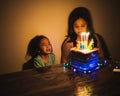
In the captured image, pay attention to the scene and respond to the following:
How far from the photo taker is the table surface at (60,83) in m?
1.46

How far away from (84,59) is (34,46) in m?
1.02

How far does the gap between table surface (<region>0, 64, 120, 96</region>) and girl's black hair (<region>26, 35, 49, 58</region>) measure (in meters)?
0.67

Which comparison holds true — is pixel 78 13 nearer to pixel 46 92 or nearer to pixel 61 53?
pixel 61 53

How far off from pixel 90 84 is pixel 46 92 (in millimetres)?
376

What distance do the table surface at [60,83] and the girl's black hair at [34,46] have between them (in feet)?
2.20

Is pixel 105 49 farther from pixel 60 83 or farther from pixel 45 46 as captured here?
pixel 60 83

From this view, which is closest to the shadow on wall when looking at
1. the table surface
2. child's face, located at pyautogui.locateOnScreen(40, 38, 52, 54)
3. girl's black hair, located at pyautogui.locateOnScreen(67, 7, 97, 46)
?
girl's black hair, located at pyautogui.locateOnScreen(67, 7, 97, 46)

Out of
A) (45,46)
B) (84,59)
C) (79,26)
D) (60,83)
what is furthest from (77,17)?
(60,83)

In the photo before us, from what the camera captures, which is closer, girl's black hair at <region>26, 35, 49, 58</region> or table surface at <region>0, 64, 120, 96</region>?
table surface at <region>0, 64, 120, 96</region>

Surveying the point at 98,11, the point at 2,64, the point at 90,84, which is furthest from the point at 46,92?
the point at 98,11

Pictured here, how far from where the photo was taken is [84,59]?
5.71 feet

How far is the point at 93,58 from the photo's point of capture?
180 cm

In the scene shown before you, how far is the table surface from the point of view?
4.78 ft

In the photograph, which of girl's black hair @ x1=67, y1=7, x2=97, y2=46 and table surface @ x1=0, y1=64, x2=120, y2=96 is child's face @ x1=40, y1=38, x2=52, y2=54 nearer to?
girl's black hair @ x1=67, y1=7, x2=97, y2=46
